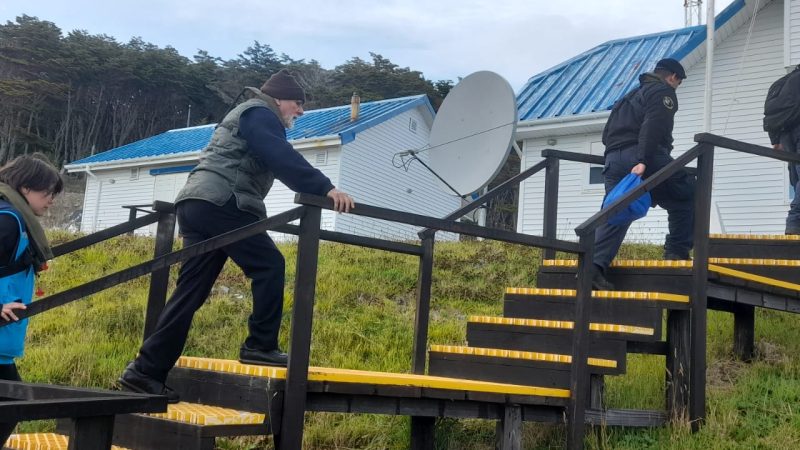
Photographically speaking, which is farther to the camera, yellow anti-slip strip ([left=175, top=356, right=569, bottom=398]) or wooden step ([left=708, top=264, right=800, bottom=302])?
wooden step ([left=708, top=264, right=800, bottom=302])

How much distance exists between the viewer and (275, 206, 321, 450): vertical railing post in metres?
3.42

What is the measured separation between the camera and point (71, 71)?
48.8m

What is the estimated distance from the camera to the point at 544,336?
5.06 m

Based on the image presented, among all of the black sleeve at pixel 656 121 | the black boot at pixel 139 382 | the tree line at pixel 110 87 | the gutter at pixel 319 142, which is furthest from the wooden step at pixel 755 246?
the tree line at pixel 110 87

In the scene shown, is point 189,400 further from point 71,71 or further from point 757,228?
point 71,71

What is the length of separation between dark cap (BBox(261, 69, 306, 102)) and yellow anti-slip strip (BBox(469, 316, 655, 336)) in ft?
7.17

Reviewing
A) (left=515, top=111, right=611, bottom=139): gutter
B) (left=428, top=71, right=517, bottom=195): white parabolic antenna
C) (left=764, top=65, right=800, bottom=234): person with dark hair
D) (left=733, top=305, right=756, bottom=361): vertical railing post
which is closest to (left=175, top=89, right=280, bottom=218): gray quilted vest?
(left=733, top=305, right=756, bottom=361): vertical railing post

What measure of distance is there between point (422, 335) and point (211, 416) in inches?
84.5

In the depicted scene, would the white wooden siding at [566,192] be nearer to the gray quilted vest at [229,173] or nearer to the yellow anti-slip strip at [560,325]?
the yellow anti-slip strip at [560,325]

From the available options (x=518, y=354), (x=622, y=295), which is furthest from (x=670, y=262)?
(x=518, y=354)

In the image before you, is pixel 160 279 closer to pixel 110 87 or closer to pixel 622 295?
pixel 622 295

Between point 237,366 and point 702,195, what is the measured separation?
3257 mm

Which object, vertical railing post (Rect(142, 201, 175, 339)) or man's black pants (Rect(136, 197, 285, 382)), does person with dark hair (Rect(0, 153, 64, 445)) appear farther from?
vertical railing post (Rect(142, 201, 175, 339))

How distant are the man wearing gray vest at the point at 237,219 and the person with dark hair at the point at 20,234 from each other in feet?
1.69
